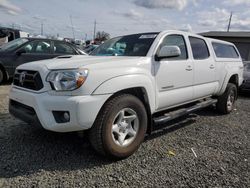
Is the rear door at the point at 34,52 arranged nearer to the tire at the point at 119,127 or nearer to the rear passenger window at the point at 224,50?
the rear passenger window at the point at 224,50

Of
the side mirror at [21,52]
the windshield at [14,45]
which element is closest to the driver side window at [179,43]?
the side mirror at [21,52]

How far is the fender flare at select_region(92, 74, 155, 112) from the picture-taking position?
10.2 feet

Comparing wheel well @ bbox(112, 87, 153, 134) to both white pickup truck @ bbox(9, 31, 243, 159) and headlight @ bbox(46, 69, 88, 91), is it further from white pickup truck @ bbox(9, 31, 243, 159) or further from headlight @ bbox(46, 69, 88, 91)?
headlight @ bbox(46, 69, 88, 91)

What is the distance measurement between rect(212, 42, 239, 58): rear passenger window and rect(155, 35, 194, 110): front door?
159 centimetres

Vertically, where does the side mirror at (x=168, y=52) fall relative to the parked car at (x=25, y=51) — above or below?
above

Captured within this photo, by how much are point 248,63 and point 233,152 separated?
26.1ft

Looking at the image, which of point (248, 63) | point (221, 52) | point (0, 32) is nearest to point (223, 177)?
point (221, 52)

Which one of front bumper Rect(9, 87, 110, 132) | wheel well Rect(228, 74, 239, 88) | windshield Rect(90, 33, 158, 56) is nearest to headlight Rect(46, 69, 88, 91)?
front bumper Rect(9, 87, 110, 132)

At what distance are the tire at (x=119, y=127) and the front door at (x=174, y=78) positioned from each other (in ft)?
1.78

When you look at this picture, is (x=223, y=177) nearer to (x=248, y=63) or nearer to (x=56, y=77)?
(x=56, y=77)

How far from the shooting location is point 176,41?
15.1ft

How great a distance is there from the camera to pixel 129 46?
4.34 m

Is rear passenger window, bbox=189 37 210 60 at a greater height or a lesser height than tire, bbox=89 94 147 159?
greater

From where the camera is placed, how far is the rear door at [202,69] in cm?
486
